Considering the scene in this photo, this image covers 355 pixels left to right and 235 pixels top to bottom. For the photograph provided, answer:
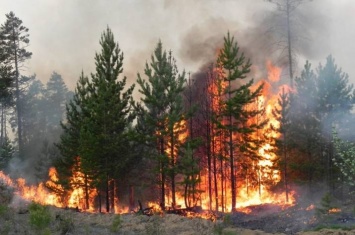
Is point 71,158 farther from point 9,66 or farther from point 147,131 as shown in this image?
point 9,66

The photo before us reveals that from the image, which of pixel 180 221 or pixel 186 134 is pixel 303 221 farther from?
pixel 186 134

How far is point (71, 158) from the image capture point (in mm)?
34125

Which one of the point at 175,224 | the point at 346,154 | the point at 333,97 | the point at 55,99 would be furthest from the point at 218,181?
the point at 55,99

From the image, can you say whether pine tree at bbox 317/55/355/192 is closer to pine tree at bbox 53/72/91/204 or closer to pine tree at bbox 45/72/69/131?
pine tree at bbox 53/72/91/204

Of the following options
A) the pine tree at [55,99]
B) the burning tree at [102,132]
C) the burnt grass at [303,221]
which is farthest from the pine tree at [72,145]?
the pine tree at [55,99]

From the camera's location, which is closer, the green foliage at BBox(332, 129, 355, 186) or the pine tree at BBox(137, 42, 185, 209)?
the green foliage at BBox(332, 129, 355, 186)

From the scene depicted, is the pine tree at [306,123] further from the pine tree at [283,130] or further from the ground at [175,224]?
the ground at [175,224]

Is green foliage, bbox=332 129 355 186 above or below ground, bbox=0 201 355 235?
above

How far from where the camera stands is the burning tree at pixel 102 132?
99.2ft

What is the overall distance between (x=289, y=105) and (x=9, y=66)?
32932mm

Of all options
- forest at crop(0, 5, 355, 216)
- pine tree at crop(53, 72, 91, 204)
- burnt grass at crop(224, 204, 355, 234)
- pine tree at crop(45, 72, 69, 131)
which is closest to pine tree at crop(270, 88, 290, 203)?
forest at crop(0, 5, 355, 216)

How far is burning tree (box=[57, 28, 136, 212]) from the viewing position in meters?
30.2

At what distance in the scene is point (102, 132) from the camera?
102ft

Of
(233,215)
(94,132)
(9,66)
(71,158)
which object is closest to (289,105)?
(233,215)
